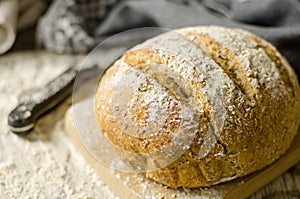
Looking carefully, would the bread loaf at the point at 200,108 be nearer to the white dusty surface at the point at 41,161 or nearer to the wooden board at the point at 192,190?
the wooden board at the point at 192,190

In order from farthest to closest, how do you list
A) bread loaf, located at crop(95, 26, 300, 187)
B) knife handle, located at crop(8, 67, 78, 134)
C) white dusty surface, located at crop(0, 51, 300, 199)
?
knife handle, located at crop(8, 67, 78, 134) < white dusty surface, located at crop(0, 51, 300, 199) < bread loaf, located at crop(95, 26, 300, 187)

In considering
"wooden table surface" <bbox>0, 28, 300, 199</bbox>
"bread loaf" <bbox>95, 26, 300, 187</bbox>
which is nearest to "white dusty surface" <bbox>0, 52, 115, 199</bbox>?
"wooden table surface" <bbox>0, 28, 300, 199</bbox>

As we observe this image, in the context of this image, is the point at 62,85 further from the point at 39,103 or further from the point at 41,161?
the point at 41,161

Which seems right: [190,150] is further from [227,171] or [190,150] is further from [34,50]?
[34,50]

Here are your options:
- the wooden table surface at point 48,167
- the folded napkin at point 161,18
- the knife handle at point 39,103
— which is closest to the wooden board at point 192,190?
the wooden table surface at point 48,167

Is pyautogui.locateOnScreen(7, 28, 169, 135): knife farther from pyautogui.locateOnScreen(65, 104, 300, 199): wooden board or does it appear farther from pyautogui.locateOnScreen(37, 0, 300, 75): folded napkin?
pyautogui.locateOnScreen(65, 104, 300, 199): wooden board

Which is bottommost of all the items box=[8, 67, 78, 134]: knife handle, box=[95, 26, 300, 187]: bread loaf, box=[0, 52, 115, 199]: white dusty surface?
box=[0, 52, 115, 199]: white dusty surface

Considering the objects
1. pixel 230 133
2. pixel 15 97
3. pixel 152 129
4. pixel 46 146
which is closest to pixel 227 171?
pixel 230 133
